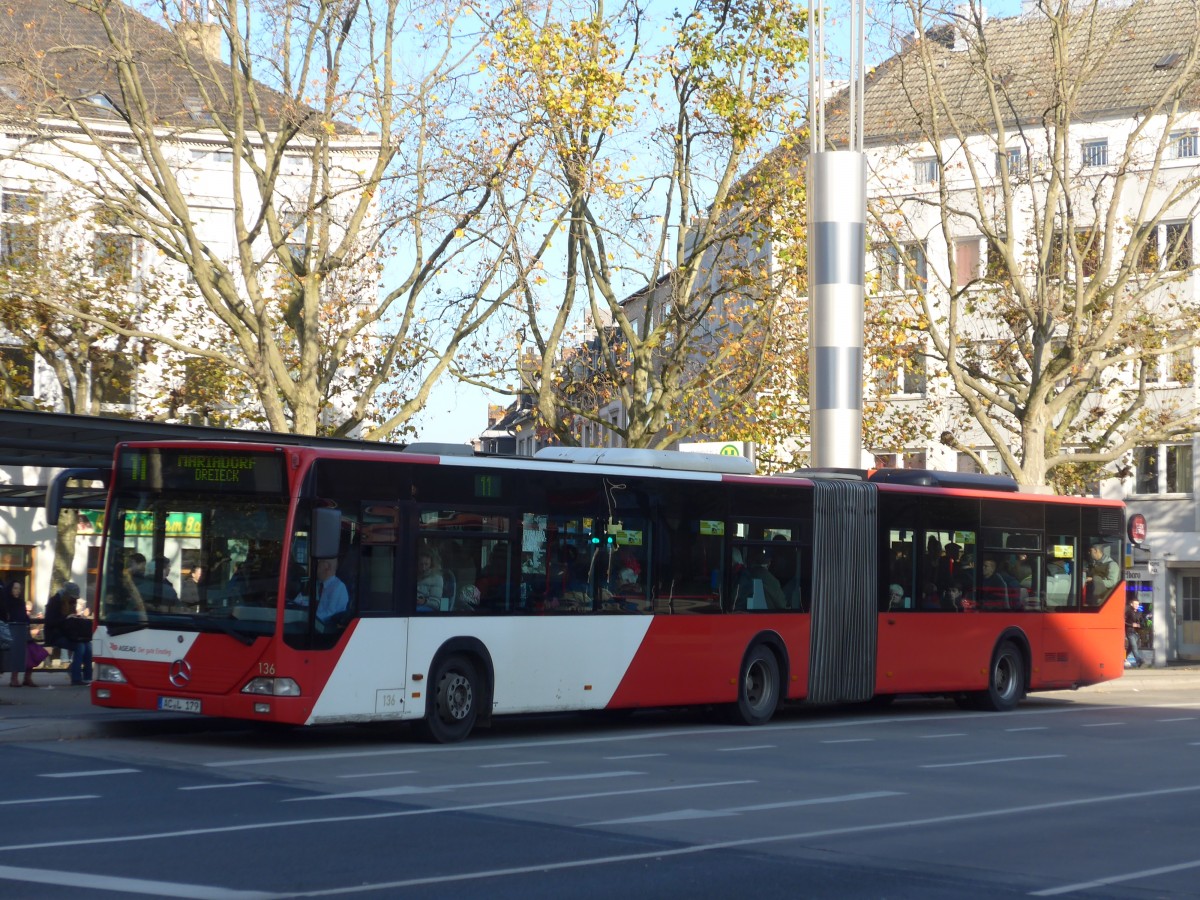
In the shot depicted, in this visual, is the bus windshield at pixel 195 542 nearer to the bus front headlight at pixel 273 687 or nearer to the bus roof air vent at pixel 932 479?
the bus front headlight at pixel 273 687

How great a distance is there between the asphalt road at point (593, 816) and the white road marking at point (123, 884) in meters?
0.02

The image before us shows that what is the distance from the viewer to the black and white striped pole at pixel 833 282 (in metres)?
28.3

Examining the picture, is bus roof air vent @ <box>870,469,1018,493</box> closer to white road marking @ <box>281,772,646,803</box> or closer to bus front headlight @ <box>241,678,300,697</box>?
white road marking @ <box>281,772,646,803</box>

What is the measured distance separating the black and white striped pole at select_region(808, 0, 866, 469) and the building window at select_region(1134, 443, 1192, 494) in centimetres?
2364

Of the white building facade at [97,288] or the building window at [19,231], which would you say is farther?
the building window at [19,231]

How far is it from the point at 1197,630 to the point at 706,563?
35.2 meters

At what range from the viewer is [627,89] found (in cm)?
2822

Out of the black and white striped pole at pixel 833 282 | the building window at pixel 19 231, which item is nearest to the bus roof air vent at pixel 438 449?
the black and white striped pole at pixel 833 282

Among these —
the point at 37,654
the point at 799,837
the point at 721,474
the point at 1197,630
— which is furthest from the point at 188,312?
the point at 799,837

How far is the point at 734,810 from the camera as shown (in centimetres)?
1219

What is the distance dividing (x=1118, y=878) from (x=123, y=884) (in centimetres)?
521

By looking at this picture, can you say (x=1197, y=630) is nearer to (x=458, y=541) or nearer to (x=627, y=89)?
(x=627, y=89)

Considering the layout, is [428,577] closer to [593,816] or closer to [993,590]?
[593,816]

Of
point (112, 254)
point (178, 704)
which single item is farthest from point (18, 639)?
point (112, 254)
